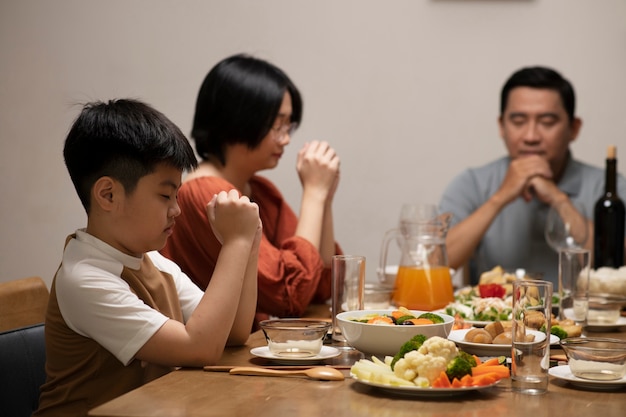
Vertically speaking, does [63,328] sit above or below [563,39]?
below

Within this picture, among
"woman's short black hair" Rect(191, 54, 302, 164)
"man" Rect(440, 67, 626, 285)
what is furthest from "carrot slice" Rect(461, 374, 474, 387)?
"man" Rect(440, 67, 626, 285)

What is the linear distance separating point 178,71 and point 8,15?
29.3 inches

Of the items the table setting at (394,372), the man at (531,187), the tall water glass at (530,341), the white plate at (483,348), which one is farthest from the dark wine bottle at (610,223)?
the tall water glass at (530,341)

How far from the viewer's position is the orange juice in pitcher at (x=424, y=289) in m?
1.89

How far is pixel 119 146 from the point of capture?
1.46 meters

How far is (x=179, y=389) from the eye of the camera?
3.76 ft

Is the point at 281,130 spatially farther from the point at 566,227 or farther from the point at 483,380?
the point at 483,380

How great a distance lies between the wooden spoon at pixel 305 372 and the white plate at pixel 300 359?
0.05m

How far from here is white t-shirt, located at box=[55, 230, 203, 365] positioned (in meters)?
1.31

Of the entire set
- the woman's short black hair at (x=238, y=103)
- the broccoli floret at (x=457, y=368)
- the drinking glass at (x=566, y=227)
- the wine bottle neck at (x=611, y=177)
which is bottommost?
the broccoli floret at (x=457, y=368)

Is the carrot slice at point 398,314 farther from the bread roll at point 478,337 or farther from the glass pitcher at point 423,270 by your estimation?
the glass pitcher at point 423,270

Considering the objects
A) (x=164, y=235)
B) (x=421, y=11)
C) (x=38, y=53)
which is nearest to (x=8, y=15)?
(x=38, y=53)

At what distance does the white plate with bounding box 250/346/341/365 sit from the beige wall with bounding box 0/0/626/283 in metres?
2.08

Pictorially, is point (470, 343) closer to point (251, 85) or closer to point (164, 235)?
point (164, 235)
